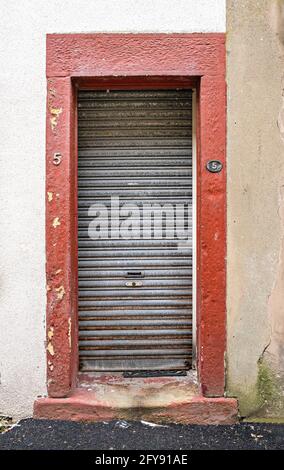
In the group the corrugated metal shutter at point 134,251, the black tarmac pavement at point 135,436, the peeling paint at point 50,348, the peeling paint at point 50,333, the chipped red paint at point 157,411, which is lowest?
the black tarmac pavement at point 135,436

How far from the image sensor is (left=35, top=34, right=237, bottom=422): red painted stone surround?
3.86 metres

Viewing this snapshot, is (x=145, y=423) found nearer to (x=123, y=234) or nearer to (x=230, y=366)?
(x=230, y=366)

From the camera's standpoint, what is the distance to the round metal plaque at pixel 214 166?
386 centimetres

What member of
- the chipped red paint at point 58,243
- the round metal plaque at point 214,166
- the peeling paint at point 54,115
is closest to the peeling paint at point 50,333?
the chipped red paint at point 58,243

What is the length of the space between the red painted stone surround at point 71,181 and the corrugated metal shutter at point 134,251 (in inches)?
11.4

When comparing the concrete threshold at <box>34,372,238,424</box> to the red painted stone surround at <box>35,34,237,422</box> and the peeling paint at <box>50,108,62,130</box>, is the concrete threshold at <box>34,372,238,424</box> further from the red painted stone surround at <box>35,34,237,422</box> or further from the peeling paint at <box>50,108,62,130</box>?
the peeling paint at <box>50,108,62,130</box>

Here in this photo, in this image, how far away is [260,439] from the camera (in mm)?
3600

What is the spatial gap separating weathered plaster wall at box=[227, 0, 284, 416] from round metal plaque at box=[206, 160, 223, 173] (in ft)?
0.32

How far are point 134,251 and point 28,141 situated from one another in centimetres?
129

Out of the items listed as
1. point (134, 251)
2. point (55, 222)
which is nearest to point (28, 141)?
point (55, 222)

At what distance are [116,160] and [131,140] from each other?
219 millimetres

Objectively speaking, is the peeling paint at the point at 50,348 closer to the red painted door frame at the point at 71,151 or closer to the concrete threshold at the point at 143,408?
the red painted door frame at the point at 71,151

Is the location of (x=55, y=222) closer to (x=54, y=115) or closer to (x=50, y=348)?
(x=54, y=115)
